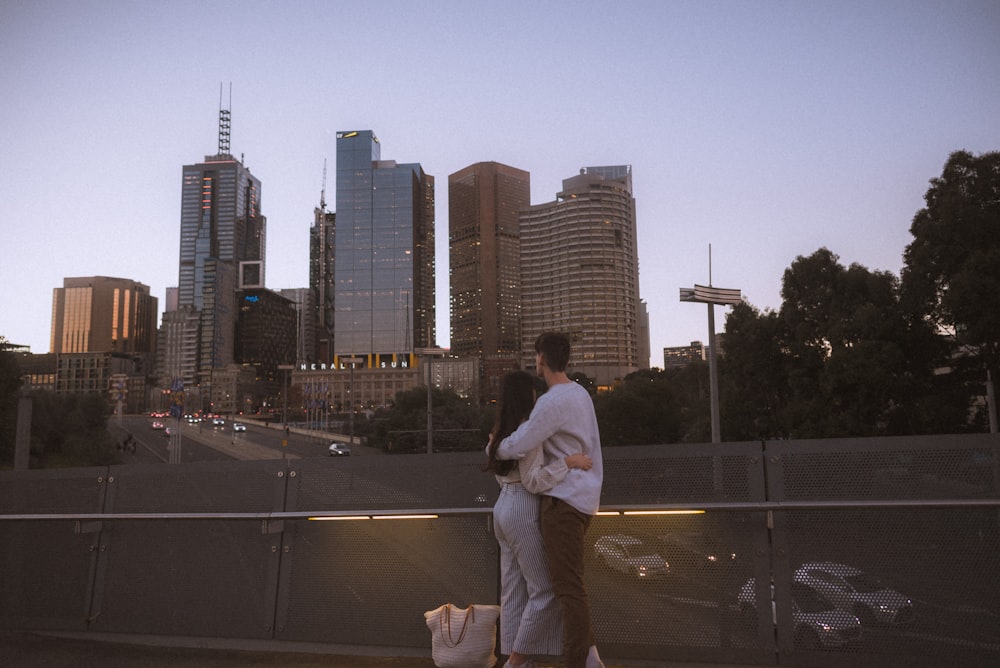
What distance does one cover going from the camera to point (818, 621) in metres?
3.98

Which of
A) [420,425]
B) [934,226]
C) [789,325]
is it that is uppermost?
[934,226]

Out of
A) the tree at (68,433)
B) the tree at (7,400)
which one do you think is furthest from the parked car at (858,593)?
the tree at (68,433)

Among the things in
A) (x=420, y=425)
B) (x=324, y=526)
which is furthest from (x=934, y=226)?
(x=420, y=425)

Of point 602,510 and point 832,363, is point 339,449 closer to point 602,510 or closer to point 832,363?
point 832,363

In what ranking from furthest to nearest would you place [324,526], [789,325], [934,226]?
[789,325]
[934,226]
[324,526]

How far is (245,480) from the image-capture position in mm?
5035

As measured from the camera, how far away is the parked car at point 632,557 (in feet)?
14.1

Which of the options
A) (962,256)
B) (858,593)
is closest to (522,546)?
(858,593)

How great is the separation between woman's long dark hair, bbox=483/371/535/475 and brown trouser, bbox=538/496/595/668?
0.35 meters

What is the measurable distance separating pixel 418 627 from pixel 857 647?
2675 millimetres

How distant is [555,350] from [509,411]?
434 millimetres

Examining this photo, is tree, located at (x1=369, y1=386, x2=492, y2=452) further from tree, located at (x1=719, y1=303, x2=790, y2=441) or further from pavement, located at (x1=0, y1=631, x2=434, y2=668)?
pavement, located at (x1=0, y1=631, x2=434, y2=668)

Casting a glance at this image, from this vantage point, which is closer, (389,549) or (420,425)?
(389,549)

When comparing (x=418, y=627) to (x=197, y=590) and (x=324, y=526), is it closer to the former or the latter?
(x=324, y=526)
